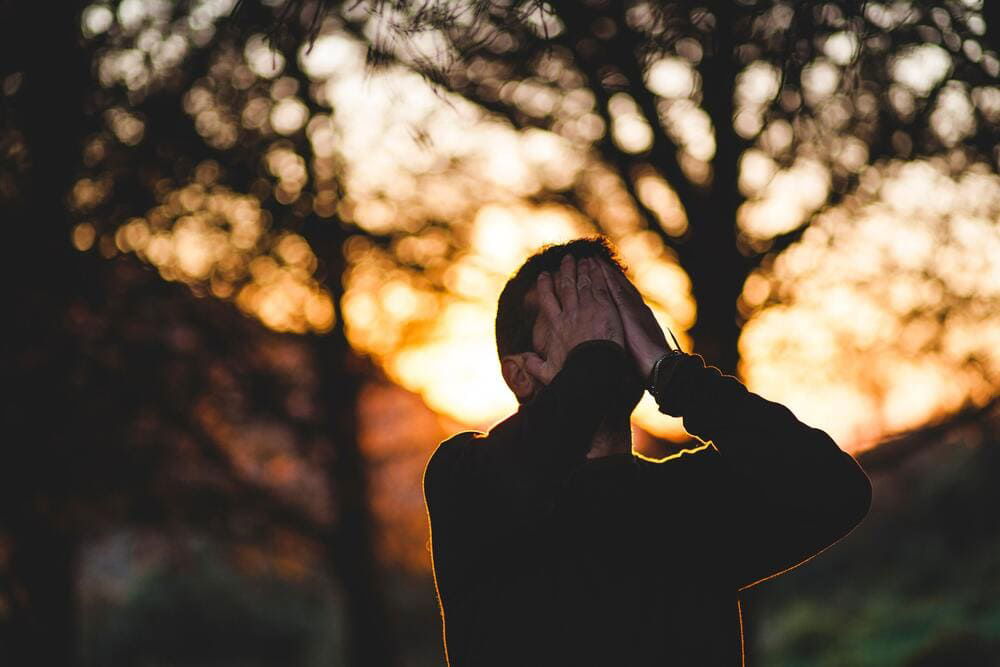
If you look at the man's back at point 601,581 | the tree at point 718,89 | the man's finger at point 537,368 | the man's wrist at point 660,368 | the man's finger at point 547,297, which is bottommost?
the man's back at point 601,581

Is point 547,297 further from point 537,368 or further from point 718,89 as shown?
point 718,89

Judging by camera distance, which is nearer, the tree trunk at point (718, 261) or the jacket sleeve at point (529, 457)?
the jacket sleeve at point (529, 457)

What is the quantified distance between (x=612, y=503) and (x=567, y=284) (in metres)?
0.43

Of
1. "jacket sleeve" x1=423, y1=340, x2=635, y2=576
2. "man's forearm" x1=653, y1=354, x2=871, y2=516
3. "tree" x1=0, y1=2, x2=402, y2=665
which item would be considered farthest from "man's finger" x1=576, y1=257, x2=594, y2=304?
"tree" x1=0, y1=2, x2=402, y2=665

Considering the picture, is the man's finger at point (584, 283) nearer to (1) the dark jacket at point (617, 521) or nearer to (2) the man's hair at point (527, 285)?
(2) the man's hair at point (527, 285)

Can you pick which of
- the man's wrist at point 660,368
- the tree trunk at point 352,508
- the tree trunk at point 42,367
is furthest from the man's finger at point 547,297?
the tree trunk at point 352,508

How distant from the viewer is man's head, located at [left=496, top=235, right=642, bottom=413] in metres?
1.94

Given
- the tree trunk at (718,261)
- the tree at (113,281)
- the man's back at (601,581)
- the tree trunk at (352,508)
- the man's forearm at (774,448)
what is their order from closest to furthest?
the man's forearm at (774,448) → the man's back at (601,581) → the tree trunk at (718,261) → the tree at (113,281) → the tree trunk at (352,508)

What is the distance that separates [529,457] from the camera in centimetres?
167

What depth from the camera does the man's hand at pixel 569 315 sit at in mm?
1812

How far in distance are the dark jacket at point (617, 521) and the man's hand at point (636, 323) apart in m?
0.04

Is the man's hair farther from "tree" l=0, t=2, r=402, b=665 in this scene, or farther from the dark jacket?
"tree" l=0, t=2, r=402, b=665

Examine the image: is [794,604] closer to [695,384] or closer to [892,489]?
[892,489]

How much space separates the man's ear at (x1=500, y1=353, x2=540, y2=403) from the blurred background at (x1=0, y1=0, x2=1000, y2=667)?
957 millimetres
